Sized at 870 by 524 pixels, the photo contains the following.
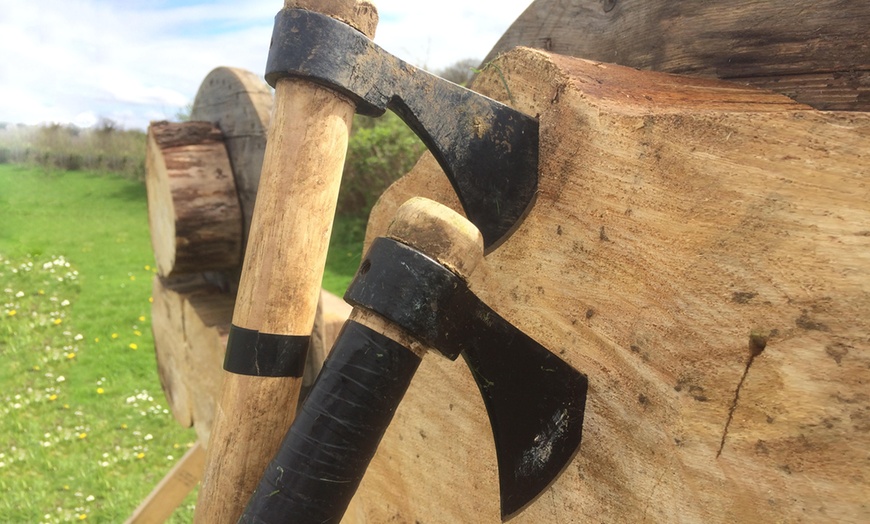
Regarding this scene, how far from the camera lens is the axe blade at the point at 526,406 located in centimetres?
70

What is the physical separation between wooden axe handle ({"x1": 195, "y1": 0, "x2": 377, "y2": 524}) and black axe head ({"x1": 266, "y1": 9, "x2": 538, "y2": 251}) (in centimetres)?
3

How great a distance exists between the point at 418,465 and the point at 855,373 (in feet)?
2.12

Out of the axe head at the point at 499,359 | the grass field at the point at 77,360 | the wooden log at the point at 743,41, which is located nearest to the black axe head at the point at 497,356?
the axe head at the point at 499,359

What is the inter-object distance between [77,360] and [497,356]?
5.37m

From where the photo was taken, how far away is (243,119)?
5.16 ft

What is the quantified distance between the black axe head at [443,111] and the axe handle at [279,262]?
36 mm

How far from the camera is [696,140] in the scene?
25.2 inches

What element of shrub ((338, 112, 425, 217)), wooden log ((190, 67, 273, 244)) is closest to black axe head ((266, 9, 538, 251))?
wooden log ((190, 67, 273, 244))

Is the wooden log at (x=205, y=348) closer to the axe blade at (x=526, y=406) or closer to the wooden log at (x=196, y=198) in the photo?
the wooden log at (x=196, y=198)

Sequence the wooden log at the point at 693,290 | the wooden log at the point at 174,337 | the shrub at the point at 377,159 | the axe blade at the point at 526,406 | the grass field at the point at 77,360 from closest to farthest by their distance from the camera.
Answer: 1. the wooden log at the point at 693,290
2. the axe blade at the point at 526,406
3. the wooden log at the point at 174,337
4. the grass field at the point at 77,360
5. the shrub at the point at 377,159

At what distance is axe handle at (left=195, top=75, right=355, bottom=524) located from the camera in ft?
2.54

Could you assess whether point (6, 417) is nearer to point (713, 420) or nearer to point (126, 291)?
point (126, 291)

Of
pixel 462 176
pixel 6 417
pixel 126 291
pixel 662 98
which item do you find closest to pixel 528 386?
pixel 462 176

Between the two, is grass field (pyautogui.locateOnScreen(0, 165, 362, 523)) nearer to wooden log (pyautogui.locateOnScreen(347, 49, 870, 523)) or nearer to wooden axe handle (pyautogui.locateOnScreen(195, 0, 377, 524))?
wooden axe handle (pyautogui.locateOnScreen(195, 0, 377, 524))
